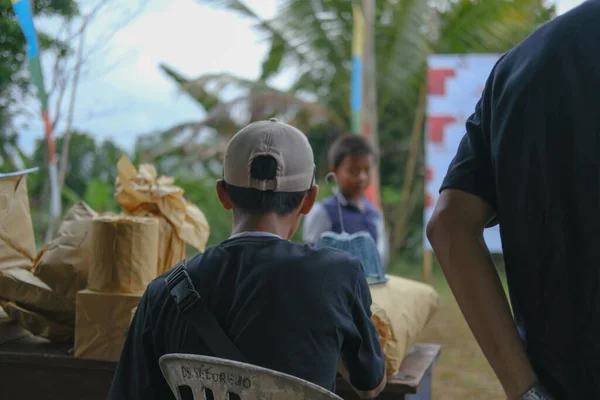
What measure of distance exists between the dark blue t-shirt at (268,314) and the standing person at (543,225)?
49 cm

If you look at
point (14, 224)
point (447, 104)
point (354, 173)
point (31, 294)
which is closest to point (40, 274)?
point (31, 294)

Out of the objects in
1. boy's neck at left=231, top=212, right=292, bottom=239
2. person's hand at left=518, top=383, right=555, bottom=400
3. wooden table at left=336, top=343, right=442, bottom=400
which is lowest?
wooden table at left=336, top=343, right=442, bottom=400

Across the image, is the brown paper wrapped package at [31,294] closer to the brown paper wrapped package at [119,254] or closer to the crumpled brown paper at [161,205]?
the brown paper wrapped package at [119,254]

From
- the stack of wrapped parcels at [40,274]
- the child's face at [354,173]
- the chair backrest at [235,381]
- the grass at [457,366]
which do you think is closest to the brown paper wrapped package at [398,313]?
the chair backrest at [235,381]

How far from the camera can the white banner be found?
20.2 ft

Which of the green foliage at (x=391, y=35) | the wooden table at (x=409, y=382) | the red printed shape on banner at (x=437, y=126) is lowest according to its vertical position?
the wooden table at (x=409, y=382)

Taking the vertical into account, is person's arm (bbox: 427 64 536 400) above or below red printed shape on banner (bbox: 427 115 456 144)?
below

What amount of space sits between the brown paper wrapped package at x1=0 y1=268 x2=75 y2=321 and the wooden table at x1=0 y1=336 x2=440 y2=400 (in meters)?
0.13

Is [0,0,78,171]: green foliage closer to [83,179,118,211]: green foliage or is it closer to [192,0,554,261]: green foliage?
[83,179,118,211]: green foliage

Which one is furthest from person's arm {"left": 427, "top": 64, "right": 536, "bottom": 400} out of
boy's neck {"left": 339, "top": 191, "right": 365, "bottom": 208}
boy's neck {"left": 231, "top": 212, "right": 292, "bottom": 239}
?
boy's neck {"left": 339, "top": 191, "right": 365, "bottom": 208}

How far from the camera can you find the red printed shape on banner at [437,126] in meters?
6.19

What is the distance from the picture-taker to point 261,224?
1397 mm

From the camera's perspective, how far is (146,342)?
4.45 feet

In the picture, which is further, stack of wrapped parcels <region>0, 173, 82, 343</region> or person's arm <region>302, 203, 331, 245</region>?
person's arm <region>302, 203, 331, 245</region>
